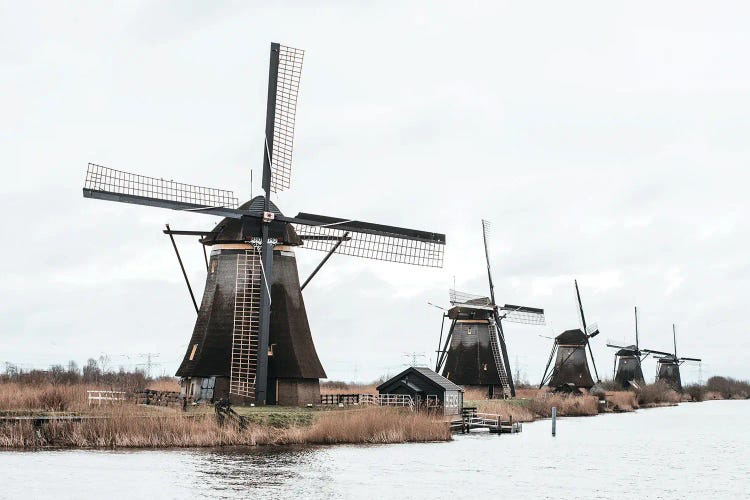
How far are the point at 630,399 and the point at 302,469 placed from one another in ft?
201

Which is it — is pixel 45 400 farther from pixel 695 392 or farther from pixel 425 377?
pixel 695 392

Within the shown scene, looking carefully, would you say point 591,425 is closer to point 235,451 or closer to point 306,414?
point 306,414

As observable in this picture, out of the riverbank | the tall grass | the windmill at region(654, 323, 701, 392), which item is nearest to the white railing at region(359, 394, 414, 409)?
the riverbank

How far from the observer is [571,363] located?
79750 mm

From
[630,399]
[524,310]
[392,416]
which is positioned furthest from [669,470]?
[630,399]

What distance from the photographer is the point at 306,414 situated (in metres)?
35.2

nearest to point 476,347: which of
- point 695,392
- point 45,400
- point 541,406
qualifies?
point 541,406

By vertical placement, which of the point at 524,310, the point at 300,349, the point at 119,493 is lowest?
the point at 119,493

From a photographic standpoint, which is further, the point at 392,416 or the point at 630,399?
the point at 630,399

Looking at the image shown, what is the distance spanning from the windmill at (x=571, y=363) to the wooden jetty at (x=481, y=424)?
1178 inches

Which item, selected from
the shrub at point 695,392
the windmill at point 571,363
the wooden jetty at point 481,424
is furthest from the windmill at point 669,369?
the wooden jetty at point 481,424

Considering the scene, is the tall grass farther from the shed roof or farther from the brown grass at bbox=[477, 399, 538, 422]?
the brown grass at bbox=[477, 399, 538, 422]

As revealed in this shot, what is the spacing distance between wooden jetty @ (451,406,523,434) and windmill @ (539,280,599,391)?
98.2 ft

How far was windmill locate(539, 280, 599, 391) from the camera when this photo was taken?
7938 cm
